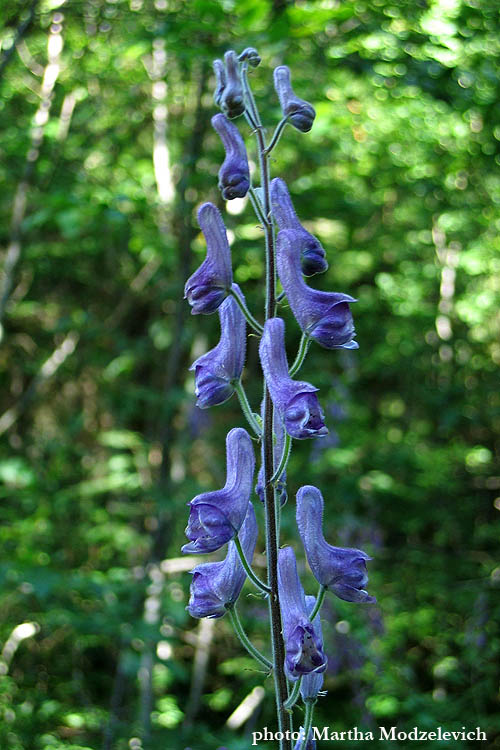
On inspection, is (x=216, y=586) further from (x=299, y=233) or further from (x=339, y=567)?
(x=299, y=233)

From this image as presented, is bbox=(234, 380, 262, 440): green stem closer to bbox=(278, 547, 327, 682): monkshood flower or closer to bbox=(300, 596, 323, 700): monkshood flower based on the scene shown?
bbox=(278, 547, 327, 682): monkshood flower

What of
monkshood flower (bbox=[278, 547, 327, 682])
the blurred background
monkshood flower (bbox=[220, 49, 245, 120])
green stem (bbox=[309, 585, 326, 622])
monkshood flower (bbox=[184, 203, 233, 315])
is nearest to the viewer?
monkshood flower (bbox=[278, 547, 327, 682])

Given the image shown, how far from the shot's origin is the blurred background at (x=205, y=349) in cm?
322

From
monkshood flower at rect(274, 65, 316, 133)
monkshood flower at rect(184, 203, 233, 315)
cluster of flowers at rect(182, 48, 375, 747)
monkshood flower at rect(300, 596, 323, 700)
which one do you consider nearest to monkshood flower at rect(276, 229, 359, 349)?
cluster of flowers at rect(182, 48, 375, 747)

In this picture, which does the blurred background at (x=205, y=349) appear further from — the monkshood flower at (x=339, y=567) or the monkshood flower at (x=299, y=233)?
the monkshood flower at (x=339, y=567)

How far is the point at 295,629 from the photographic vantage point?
127cm

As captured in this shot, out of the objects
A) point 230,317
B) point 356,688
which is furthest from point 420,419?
point 230,317

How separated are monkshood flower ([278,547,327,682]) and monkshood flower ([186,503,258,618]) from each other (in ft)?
0.30

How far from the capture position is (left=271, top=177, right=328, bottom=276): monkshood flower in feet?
4.90

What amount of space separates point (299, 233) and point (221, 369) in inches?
13.7

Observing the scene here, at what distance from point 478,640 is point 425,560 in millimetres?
1080

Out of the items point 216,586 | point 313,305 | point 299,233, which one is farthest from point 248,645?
point 299,233

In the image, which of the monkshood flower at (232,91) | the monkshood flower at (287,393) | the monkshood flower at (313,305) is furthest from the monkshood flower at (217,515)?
the monkshood flower at (232,91)

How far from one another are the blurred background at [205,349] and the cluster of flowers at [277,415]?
4.67 ft
